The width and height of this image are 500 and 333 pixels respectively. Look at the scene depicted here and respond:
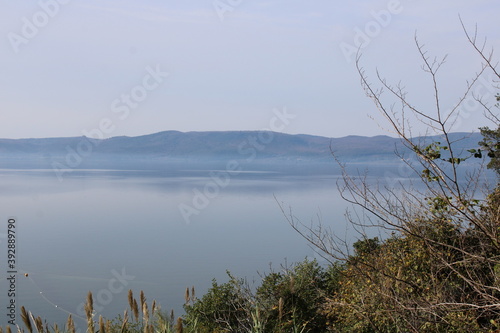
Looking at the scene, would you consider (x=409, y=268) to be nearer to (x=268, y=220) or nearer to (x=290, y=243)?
(x=290, y=243)

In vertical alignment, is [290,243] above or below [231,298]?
below

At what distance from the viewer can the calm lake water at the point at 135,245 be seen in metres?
24.0

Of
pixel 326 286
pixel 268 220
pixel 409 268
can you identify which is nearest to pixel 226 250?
pixel 268 220

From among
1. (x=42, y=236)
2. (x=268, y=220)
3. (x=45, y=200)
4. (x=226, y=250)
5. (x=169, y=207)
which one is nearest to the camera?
(x=226, y=250)

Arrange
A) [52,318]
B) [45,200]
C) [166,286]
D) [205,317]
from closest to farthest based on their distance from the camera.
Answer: [205,317]
[52,318]
[166,286]
[45,200]

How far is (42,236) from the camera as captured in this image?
1571 inches

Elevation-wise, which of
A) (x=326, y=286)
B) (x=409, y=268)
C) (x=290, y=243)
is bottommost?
(x=290, y=243)

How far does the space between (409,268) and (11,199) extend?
6117 centimetres

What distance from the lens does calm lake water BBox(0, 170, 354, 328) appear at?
24.0 m

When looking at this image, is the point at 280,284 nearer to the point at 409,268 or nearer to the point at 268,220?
the point at 409,268

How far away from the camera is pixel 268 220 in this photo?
48125 mm

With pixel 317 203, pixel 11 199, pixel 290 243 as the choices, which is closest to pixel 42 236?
pixel 290 243

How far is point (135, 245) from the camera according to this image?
36.0m

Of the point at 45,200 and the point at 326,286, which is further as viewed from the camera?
the point at 45,200
